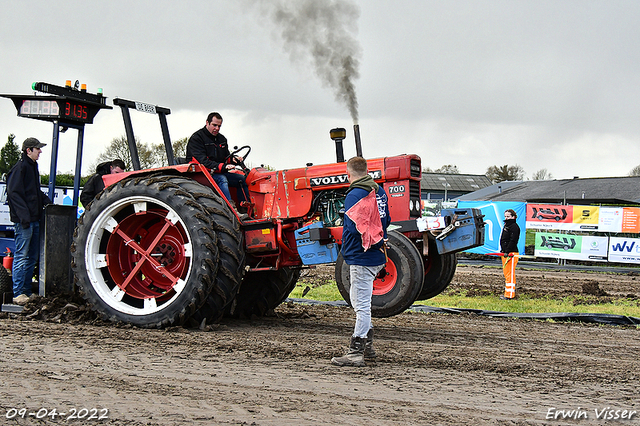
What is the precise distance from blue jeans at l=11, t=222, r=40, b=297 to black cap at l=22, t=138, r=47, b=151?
90 cm

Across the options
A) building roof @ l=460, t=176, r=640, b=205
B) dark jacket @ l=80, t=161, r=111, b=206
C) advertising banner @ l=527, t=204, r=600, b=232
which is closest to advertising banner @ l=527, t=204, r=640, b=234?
advertising banner @ l=527, t=204, r=600, b=232

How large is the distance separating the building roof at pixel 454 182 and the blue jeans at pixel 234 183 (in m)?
55.3

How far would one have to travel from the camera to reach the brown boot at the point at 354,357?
504cm

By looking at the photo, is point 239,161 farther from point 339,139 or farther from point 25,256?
point 25,256

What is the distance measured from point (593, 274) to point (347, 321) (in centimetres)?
1148

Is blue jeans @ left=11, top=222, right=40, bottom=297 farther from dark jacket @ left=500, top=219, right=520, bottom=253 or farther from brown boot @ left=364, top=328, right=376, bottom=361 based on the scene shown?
dark jacket @ left=500, top=219, right=520, bottom=253

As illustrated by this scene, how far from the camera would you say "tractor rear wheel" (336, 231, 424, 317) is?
6.48m

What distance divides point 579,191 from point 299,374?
33023mm

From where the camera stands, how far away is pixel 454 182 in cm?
6588

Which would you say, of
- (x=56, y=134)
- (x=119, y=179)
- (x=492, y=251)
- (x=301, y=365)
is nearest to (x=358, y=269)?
(x=301, y=365)

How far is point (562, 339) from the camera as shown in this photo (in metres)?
7.02

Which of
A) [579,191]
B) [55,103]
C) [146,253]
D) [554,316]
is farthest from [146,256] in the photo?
[579,191]

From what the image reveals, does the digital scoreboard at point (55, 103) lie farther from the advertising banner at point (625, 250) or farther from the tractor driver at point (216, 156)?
the advertising banner at point (625, 250)

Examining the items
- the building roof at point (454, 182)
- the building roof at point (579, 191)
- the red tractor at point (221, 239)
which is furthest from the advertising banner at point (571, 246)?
the building roof at point (454, 182)
